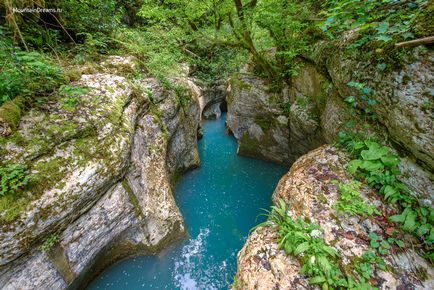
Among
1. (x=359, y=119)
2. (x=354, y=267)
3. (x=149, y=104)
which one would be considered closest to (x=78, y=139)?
(x=149, y=104)

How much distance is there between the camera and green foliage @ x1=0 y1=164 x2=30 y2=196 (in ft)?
9.58

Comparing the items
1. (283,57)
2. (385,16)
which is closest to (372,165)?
(385,16)

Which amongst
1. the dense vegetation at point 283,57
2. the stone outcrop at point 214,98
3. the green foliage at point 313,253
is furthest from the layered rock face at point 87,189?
the stone outcrop at point 214,98

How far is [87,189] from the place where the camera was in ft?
12.0

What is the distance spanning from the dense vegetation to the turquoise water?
2451 mm

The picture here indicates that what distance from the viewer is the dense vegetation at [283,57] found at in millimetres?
2688

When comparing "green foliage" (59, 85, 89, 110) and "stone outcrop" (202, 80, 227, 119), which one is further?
"stone outcrop" (202, 80, 227, 119)

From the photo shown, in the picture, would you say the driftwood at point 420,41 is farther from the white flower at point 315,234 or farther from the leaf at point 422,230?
the white flower at point 315,234

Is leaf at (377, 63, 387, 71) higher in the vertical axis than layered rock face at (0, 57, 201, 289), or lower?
higher

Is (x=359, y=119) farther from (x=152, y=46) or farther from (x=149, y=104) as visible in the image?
(x=152, y=46)

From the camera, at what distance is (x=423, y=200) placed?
9.36ft

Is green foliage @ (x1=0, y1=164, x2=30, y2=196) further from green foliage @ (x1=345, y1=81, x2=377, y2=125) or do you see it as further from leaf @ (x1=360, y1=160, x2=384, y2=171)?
green foliage @ (x1=345, y1=81, x2=377, y2=125)

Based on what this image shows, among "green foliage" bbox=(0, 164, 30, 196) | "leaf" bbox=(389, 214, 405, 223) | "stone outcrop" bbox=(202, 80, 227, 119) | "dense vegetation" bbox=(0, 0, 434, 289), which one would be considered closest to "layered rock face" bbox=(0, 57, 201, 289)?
"green foliage" bbox=(0, 164, 30, 196)

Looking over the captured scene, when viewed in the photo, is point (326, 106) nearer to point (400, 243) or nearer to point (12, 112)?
point (400, 243)
